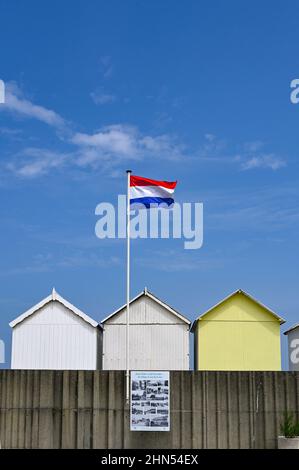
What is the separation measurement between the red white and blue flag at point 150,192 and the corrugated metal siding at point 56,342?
8247 millimetres

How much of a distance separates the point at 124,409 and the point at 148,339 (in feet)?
23.8

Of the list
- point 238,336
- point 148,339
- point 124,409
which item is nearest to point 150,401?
point 124,409

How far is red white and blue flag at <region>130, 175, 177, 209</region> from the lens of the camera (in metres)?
28.1

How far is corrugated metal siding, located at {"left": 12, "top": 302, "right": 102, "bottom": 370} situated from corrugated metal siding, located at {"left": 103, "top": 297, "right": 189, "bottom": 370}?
828mm

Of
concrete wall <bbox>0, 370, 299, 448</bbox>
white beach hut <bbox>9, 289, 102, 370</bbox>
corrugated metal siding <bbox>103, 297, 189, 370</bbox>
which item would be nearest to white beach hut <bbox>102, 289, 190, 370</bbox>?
corrugated metal siding <bbox>103, 297, 189, 370</bbox>

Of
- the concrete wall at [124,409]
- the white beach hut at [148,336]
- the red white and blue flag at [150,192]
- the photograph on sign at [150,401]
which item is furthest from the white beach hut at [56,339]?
the red white and blue flag at [150,192]

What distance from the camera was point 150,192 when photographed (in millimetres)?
28281

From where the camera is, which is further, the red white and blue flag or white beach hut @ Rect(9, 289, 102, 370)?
white beach hut @ Rect(9, 289, 102, 370)

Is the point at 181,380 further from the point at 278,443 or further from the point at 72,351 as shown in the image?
the point at 72,351

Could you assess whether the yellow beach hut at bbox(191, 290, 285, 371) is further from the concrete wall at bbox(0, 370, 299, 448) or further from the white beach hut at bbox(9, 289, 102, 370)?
the concrete wall at bbox(0, 370, 299, 448)

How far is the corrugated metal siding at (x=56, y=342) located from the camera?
3406cm

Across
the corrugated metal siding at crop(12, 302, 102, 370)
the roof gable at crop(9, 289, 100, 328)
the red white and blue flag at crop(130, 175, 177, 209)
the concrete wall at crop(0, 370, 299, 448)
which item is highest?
the red white and blue flag at crop(130, 175, 177, 209)

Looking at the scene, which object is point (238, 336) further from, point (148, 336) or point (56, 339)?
point (56, 339)
